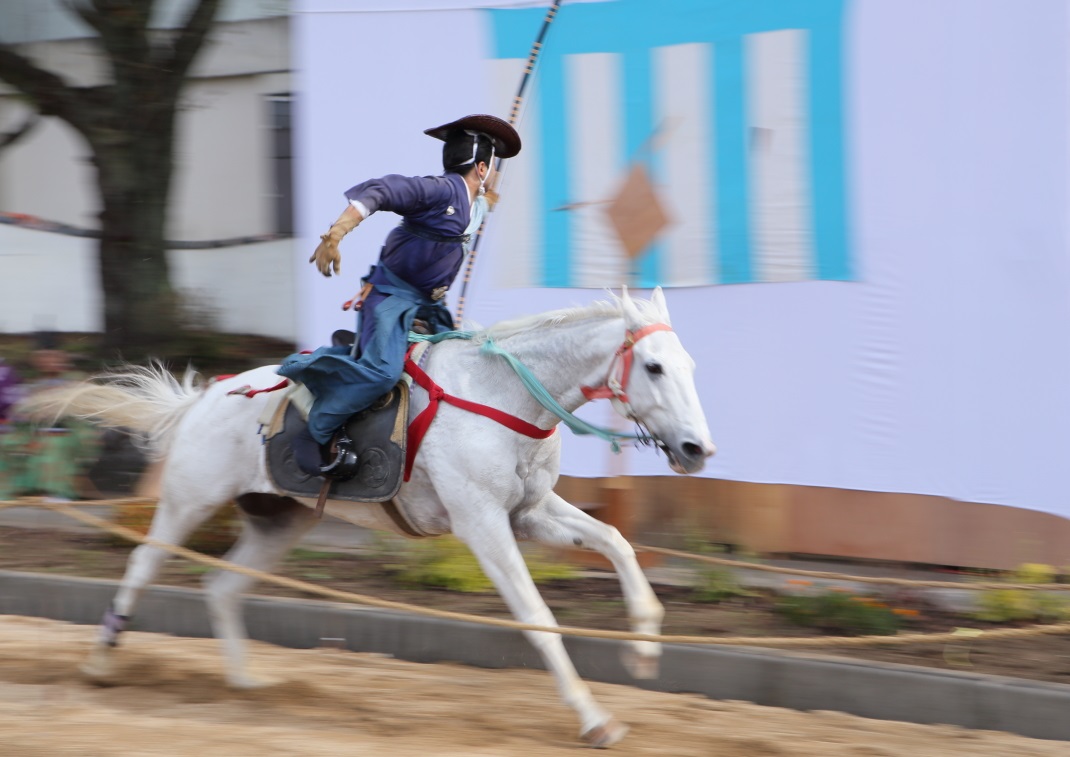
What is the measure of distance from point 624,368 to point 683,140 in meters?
3.20

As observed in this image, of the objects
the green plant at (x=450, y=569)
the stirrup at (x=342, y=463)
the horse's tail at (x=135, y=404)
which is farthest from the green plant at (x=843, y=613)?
the horse's tail at (x=135, y=404)

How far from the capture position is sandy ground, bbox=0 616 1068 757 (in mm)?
4465

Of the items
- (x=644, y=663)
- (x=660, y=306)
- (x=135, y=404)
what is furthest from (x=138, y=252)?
(x=644, y=663)

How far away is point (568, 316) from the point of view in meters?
4.86

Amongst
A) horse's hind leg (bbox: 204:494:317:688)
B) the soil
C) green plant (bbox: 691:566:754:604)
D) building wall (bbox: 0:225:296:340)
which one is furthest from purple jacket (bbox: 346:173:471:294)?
building wall (bbox: 0:225:296:340)

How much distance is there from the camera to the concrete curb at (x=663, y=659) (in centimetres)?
479

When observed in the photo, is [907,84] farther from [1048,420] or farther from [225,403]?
[225,403]

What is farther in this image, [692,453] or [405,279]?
[405,279]

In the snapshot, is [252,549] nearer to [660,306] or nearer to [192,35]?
[660,306]

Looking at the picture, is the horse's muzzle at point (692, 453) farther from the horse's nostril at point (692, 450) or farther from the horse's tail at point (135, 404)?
the horse's tail at point (135, 404)

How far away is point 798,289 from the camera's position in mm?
7152

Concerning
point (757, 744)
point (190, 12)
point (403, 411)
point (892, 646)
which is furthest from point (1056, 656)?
point (190, 12)

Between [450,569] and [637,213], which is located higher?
[637,213]

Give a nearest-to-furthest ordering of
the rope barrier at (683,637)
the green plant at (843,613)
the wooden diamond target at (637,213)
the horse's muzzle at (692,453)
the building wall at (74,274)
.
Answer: the rope barrier at (683,637) → the horse's muzzle at (692,453) → the green plant at (843,613) → the wooden diamond target at (637,213) → the building wall at (74,274)
